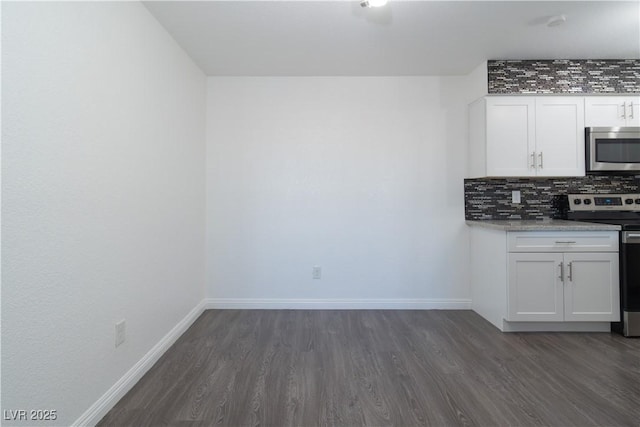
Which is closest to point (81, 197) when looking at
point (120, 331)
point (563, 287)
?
point (120, 331)

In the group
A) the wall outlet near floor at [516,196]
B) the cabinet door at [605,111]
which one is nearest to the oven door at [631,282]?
the wall outlet near floor at [516,196]

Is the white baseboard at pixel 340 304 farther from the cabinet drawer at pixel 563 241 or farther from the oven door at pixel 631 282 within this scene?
the oven door at pixel 631 282

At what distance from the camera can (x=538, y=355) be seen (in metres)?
2.30

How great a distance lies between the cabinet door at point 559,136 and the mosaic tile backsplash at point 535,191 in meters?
0.29

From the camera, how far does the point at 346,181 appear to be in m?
3.33

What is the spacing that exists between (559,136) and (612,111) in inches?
21.0

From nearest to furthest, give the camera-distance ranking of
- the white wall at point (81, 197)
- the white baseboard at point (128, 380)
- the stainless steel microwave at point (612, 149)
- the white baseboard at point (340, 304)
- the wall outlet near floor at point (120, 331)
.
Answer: the white wall at point (81, 197) → the white baseboard at point (128, 380) → the wall outlet near floor at point (120, 331) → the stainless steel microwave at point (612, 149) → the white baseboard at point (340, 304)

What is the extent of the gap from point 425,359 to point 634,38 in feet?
10.3

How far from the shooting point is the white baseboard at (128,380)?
5.16 feet

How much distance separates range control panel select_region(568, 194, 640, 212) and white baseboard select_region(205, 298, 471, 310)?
1.42 metres

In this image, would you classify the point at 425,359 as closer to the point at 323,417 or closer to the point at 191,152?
Result: the point at 323,417

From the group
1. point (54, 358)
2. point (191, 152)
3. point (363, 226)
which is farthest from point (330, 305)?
point (54, 358)

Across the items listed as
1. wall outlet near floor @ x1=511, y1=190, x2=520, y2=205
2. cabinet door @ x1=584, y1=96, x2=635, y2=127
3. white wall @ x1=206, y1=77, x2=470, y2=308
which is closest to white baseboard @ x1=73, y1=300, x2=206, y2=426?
white wall @ x1=206, y1=77, x2=470, y2=308

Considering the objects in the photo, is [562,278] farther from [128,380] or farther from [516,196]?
[128,380]
